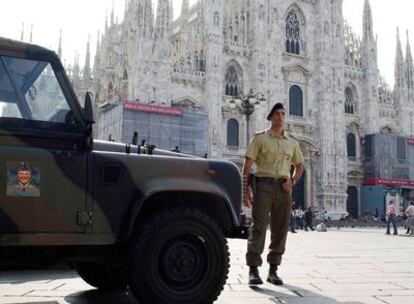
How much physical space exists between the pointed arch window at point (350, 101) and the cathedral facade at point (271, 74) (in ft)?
0.26

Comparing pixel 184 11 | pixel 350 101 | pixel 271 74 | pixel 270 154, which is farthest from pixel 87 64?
pixel 270 154

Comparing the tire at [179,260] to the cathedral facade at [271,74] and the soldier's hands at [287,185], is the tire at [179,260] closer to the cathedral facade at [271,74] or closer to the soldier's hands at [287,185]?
the soldier's hands at [287,185]

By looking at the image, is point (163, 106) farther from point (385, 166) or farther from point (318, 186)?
point (385, 166)

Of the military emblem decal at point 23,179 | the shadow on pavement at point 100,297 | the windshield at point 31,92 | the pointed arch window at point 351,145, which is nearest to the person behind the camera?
the military emblem decal at point 23,179

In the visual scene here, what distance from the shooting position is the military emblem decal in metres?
3.11

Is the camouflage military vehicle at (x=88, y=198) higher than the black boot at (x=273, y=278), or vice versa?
the camouflage military vehicle at (x=88, y=198)

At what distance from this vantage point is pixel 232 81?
33.8m

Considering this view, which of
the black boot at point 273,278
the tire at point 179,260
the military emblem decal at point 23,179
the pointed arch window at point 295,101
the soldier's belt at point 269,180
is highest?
the pointed arch window at point 295,101

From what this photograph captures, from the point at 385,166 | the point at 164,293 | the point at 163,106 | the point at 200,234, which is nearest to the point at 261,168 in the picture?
the point at 200,234

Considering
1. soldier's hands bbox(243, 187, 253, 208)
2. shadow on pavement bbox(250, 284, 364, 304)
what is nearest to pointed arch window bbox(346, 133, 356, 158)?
soldier's hands bbox(243, 187, 253, 208)

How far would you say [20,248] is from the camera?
10.5 ft

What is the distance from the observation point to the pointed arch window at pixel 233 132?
1303 inches

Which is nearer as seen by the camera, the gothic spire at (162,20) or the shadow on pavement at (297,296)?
the shadow on pavement at (297,296)

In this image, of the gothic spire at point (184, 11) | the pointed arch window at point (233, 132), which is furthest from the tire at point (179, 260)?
the gothic spire at point (184, 11)
